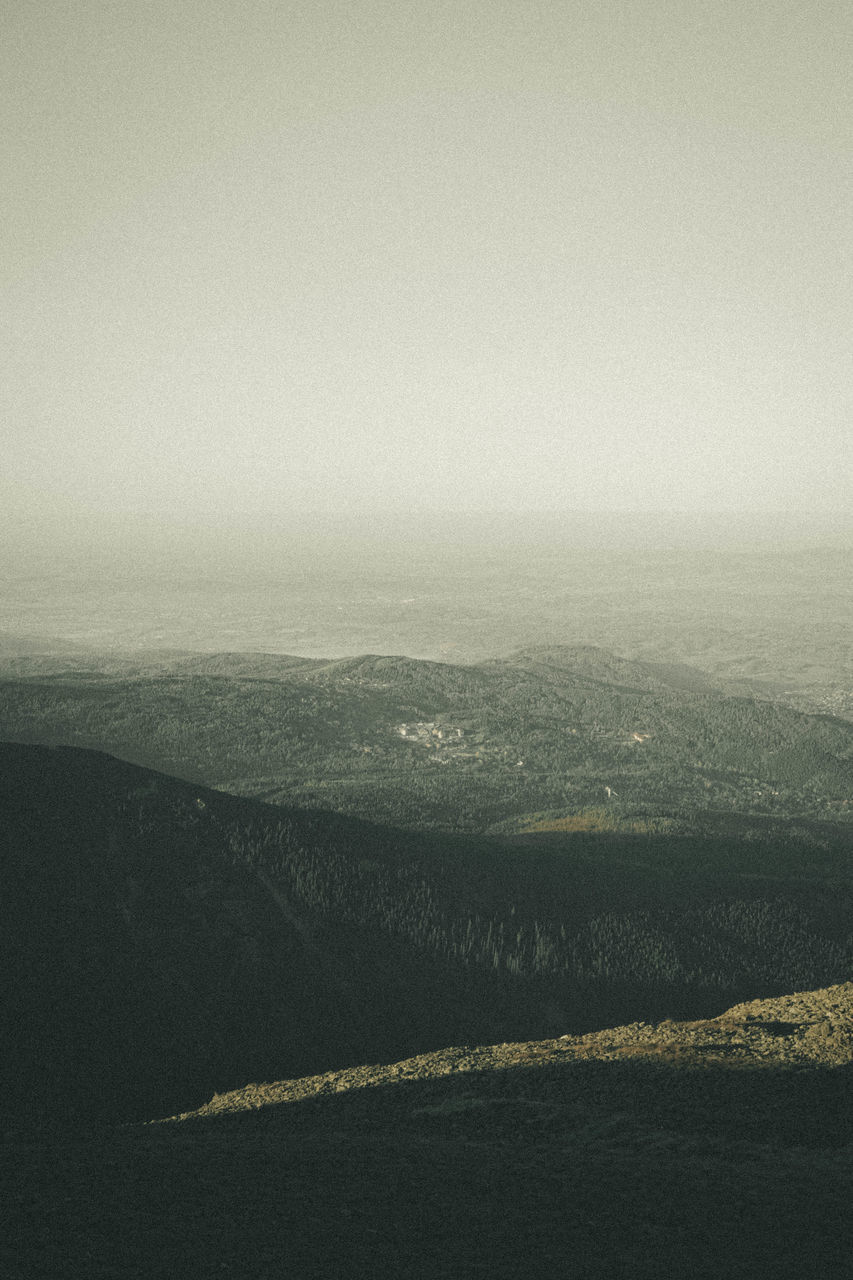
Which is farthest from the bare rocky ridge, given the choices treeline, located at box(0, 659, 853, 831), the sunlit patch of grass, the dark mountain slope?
treeline, located at box(0, 659, 853, 831)

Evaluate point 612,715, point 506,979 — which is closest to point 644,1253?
point 506,979

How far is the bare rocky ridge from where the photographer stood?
1200 cm

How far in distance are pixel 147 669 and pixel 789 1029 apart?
6857 cm

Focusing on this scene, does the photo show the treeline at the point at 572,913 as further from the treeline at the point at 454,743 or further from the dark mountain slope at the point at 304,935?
the treeline at the point at 454,743

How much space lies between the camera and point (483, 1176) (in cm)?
839

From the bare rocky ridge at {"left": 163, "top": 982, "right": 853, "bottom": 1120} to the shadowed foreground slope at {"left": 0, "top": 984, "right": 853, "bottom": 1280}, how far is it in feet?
0.23

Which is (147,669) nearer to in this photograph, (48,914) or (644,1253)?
(48,914)

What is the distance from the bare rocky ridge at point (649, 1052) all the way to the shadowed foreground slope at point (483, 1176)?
0.23 ft

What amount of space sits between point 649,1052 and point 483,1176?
5099mm

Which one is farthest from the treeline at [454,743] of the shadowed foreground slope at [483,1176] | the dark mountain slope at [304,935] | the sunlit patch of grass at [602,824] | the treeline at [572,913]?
the shadowed foreground slope at [483,1176]

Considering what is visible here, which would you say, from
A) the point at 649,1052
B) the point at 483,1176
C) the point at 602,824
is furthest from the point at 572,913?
the point at 483,1176

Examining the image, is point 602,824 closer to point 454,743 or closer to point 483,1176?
point 454,743

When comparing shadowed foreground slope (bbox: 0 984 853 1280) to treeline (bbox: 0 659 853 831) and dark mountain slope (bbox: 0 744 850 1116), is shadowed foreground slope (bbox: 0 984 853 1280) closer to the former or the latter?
dark mountain slope (bbox: 0 744 850 1116)

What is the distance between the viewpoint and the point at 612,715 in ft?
193
